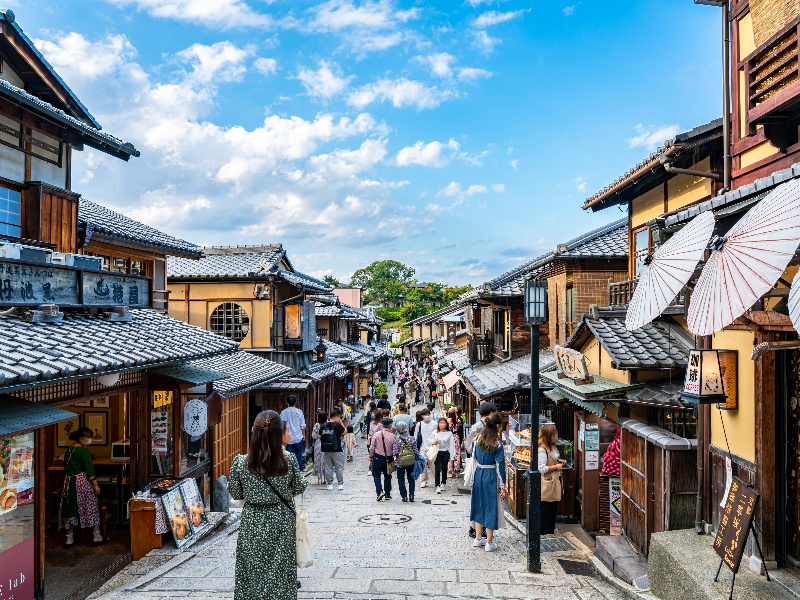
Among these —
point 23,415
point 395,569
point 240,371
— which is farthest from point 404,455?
point 23,415

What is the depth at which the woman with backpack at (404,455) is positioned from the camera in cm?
1292

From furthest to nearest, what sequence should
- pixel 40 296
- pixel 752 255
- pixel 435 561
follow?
pixel 40 296
pixel 435 561
pixel 752 255

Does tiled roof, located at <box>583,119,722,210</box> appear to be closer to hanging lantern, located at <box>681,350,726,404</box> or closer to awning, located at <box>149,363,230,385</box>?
hanging lantern, located at <box>681,350,726,404</box>

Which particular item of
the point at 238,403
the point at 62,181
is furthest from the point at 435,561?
the point at 238,403

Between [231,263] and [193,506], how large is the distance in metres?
15.3

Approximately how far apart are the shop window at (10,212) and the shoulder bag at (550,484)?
31.6ft

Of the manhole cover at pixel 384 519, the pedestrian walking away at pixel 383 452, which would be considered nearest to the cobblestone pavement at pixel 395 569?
the manhole cover at pixel 384 519

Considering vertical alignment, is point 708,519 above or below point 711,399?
below

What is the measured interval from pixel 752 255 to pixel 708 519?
14.6ft

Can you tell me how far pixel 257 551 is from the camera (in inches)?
231

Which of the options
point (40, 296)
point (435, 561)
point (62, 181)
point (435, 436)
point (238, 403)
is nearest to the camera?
point (435, 561)

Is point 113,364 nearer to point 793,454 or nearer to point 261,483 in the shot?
point 261,483

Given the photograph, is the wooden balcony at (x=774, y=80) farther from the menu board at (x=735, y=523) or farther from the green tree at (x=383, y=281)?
the green tree at (x=383, y=281)

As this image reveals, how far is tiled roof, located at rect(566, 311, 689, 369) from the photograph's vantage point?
9.68 meters
